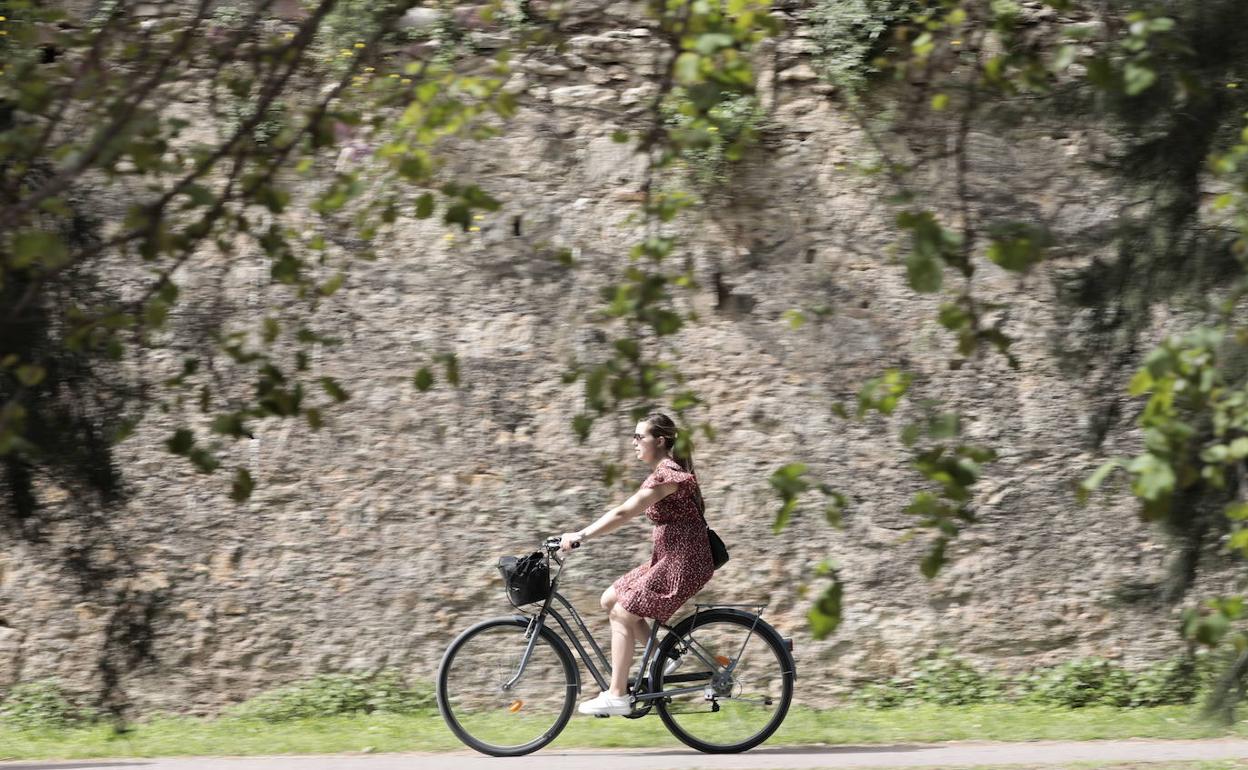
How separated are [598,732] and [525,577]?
3.28 feet

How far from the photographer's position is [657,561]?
6492 millimetres

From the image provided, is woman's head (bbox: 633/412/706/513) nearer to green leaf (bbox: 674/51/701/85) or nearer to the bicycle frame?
the bicycle frame

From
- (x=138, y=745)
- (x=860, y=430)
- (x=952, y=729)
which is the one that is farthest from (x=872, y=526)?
(x=138, y=745)

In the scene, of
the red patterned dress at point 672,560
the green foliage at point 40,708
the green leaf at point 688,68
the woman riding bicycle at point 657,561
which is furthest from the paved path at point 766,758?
the green leaf at point 688,68

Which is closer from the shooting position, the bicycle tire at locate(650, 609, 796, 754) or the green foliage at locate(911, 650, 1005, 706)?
the bicycle tire at locate(650, 609, 796, 754)

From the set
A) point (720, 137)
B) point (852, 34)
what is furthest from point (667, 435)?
point (852, 34)

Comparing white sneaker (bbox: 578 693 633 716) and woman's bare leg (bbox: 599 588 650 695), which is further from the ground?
woman's bare leg (bbox: 599 588 650 695)

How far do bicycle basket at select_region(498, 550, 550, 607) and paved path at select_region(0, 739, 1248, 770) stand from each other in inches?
29.7

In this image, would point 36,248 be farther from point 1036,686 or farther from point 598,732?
point 1036,686

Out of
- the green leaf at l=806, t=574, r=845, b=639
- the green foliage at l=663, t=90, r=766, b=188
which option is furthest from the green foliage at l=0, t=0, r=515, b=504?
the green foliage at l=663, t=90, r=766, b=188

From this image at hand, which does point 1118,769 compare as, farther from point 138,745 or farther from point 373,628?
point 138,745

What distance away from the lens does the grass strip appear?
6.79 metres

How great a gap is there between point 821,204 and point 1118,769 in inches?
147

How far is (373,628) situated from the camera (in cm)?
779
